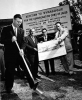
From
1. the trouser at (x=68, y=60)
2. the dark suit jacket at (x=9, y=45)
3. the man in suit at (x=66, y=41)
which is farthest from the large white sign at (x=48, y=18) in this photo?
the dark suit jacket at (x=9, y=45)

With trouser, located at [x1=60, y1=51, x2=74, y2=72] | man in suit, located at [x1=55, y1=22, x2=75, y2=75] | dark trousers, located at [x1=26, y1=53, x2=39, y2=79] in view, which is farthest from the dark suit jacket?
trouser, located at [x1=60, y1=51, x2=74, y2=72]

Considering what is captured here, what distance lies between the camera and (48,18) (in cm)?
790

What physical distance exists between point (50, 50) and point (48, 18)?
11.5ft

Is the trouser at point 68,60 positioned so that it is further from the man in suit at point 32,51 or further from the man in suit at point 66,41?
the man in suit at point 32,51

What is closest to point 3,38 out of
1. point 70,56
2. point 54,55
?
point 54,55

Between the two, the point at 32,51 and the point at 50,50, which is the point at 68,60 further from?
the point at 32,51

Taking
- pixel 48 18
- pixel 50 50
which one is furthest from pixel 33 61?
pixel 48 18

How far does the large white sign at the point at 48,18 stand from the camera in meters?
7.34

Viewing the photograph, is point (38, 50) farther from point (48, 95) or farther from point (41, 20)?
point (41, 20)

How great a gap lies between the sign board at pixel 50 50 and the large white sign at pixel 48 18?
2681 mm

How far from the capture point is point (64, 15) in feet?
24.2

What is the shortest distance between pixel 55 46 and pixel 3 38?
1.90 m

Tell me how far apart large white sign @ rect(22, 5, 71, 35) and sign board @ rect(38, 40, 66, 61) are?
2681 millimetres

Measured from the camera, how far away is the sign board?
478cm
